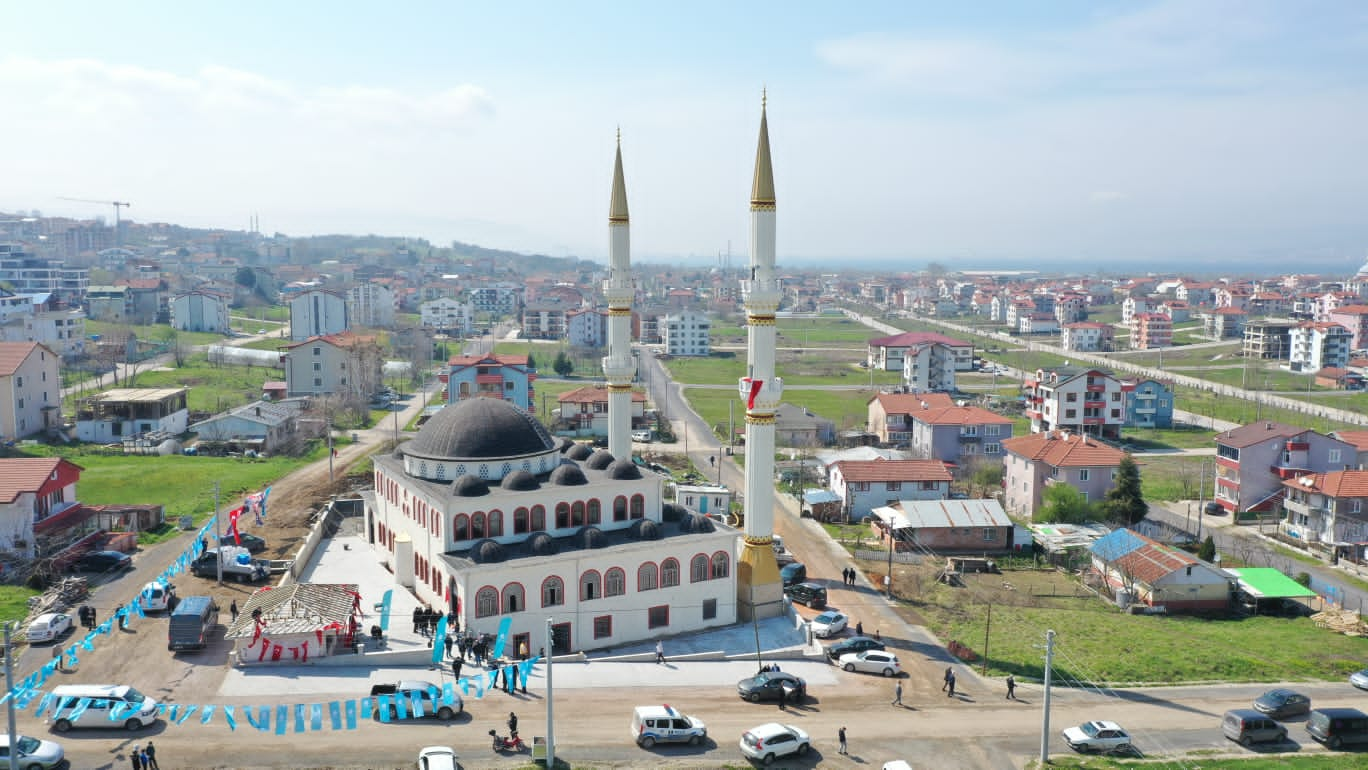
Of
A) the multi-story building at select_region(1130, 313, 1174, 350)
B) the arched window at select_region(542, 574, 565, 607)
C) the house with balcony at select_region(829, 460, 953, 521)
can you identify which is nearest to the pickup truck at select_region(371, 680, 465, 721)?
the arched window at select_region(542, 574, 565, 607)

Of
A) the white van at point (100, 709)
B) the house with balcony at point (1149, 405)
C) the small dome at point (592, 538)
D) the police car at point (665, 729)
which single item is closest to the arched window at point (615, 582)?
the small dome at point (592, 538)

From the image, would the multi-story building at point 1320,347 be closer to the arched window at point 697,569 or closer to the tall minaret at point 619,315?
the tall minaret at point 619,315

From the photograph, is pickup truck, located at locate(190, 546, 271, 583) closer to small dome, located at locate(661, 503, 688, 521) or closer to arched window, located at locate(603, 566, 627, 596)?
arched window, located at locate(603, 566, 627, 596)

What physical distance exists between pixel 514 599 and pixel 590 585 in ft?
9.21

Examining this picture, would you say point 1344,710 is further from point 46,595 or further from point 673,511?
point 46,595

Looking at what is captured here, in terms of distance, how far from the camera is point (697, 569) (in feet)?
123

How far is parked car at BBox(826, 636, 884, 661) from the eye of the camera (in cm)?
3416

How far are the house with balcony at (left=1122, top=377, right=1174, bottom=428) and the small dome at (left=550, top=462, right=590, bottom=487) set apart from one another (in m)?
62.4

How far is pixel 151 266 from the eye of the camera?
192000 mm

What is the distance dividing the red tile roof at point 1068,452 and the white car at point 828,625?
24.4 metres

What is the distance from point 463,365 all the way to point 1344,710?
215 feet

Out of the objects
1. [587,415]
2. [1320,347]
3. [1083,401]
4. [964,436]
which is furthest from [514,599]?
[1320,347]

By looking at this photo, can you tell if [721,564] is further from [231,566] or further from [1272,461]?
[1272,461]

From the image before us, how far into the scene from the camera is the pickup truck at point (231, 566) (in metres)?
40.2
